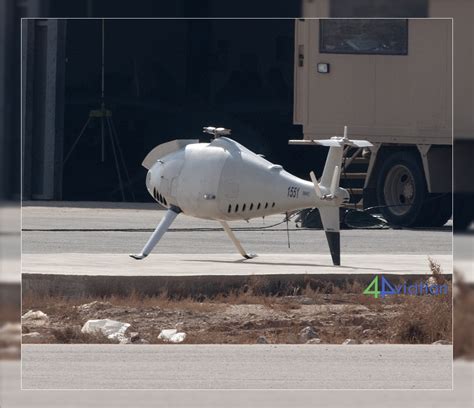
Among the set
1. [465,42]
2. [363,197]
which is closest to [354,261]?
[363,197]

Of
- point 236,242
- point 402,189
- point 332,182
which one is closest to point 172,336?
point 236,242

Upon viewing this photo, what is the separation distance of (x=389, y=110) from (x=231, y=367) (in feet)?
5.41

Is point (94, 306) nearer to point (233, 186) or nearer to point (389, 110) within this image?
point (233, 186)

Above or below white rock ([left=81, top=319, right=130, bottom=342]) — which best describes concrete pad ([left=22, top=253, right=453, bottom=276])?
above

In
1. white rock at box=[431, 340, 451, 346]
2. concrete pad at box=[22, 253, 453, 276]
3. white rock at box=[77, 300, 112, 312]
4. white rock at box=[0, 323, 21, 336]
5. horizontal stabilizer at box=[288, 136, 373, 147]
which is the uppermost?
horizontal stabilizer at box=[288, 136, 373, 147]

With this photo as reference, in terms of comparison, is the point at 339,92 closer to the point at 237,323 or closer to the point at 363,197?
the point at 363,197

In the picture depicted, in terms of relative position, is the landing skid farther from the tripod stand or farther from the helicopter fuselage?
the tripod stand

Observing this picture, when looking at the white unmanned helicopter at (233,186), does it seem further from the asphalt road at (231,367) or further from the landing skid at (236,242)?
the asphalt road at (231,367)

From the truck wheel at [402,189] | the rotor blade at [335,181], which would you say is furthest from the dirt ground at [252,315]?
the rotor blade at [335,181]

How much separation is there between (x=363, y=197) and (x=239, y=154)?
73 cm

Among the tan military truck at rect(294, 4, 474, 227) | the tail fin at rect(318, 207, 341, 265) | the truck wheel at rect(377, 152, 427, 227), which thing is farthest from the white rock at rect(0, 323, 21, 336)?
the truck wheel at rect(377, 152, 427, 227)

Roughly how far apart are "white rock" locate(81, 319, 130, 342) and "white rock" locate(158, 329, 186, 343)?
20 cm

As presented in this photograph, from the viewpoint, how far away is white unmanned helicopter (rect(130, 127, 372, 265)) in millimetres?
10414

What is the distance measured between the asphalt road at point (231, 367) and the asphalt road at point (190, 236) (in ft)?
1.81
